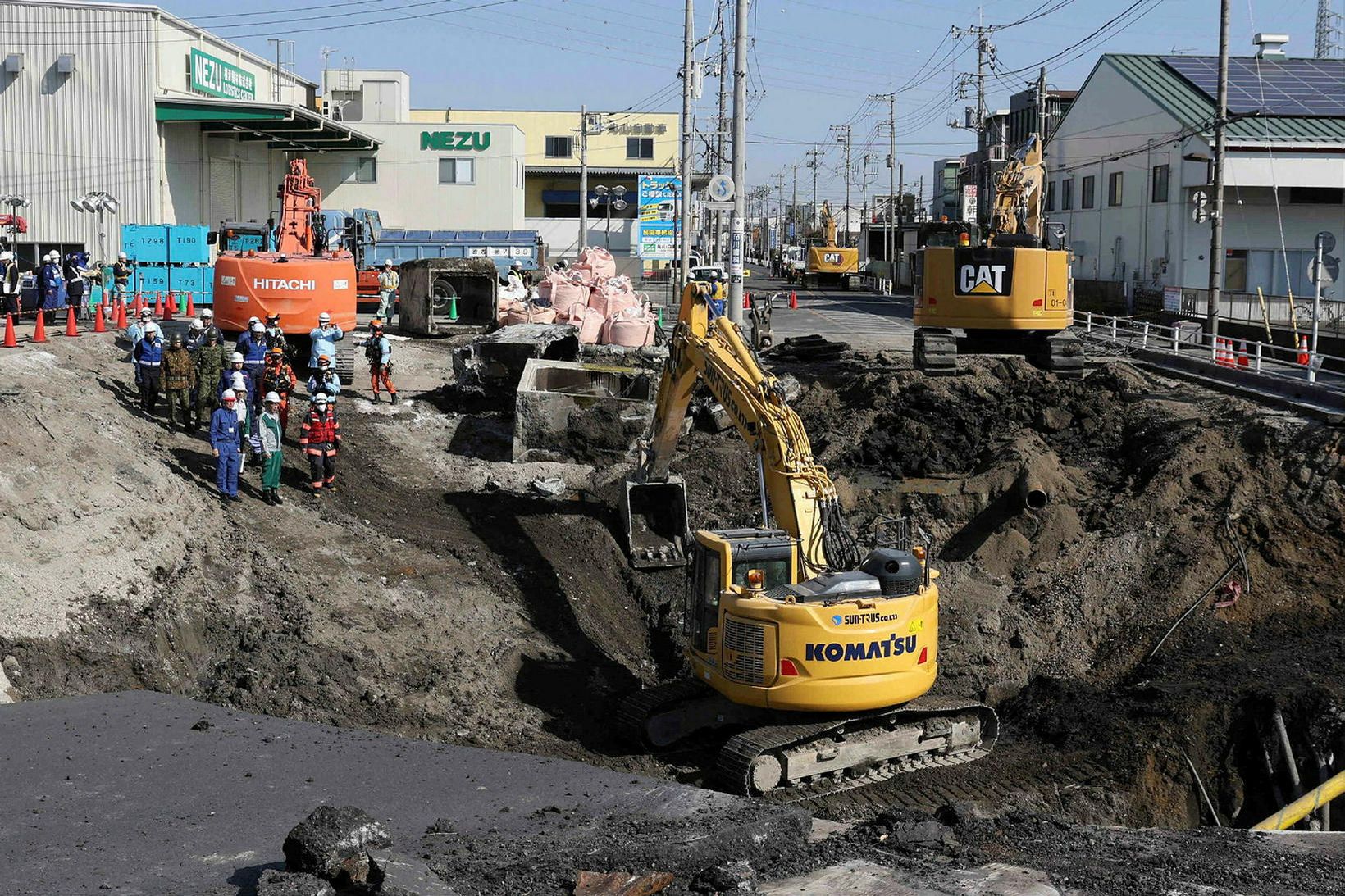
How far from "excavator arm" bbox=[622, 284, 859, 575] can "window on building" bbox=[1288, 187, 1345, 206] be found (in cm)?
3121

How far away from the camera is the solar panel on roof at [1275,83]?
42.2 metres

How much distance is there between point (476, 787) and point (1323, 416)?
15.6 m

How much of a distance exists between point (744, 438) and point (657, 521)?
441 centimetres

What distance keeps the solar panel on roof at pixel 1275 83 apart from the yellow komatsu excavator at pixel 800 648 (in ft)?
106

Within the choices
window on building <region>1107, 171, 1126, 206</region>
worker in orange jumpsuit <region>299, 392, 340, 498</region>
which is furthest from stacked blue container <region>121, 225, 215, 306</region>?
window on building <region>1107, 171, 1126, 206</region>

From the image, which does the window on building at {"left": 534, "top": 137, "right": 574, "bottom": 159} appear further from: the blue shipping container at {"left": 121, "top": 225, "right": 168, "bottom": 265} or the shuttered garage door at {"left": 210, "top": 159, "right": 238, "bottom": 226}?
the blue shipping container at {"left": 121, "top": 225, "right": 168, "bottom": 265}

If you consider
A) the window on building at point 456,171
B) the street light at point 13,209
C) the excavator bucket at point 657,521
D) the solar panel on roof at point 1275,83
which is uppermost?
the solar panel on roof at point 1275,83

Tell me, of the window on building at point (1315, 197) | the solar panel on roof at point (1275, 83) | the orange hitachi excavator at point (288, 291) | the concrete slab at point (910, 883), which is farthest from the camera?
the solar panel on roof at point (1275, 83)

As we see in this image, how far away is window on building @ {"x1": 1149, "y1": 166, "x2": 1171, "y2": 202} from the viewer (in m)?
43.0

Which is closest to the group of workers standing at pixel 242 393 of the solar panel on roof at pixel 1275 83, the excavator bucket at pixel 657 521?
the excavator bucket at pixel 657 521

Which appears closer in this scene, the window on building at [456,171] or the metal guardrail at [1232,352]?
the metal guardrail at [1232,352]

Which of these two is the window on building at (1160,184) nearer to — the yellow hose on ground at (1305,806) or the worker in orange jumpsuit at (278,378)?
the worker in orange jumpsuit at (278,378)

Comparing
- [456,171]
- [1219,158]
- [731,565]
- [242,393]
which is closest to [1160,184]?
[1219,158]

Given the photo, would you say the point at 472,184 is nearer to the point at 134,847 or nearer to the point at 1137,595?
the point at 1137,595
